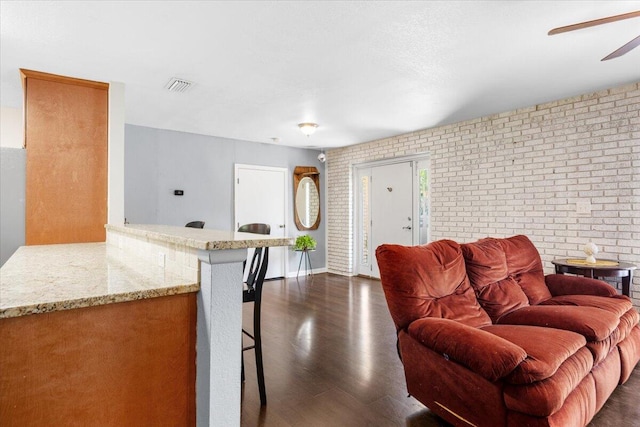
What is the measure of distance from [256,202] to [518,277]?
14.0ft

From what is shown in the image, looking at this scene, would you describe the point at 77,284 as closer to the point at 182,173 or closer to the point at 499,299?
the point at 499,299

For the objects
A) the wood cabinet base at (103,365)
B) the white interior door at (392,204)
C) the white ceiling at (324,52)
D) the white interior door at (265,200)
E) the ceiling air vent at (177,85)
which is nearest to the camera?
the wood cabinet base at (103,365)

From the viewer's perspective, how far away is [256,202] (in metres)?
6.07

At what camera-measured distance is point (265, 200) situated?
6180mm

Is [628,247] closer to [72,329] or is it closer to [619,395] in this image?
[619,395]

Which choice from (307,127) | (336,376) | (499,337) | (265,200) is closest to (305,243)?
(265,200)

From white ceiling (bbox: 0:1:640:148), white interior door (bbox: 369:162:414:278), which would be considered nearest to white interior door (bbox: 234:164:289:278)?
white interior door (bbox: 369:162:414:278)

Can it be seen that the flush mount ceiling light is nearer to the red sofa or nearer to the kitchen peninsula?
the red sofa

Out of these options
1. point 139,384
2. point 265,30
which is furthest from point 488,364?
point 265,30

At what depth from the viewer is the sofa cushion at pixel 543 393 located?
58.0 inches

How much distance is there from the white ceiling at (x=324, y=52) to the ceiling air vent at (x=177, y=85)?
0.27 ft

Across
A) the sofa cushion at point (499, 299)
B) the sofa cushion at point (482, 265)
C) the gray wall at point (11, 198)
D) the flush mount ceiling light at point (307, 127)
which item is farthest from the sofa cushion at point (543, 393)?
the flush mount ceiling light at point (307, 127)

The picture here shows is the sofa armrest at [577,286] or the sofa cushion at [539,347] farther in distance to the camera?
the sofa armrest at [577,286]

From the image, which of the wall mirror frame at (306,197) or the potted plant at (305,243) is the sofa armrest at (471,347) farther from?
the wall mirror frame at (306,197)
